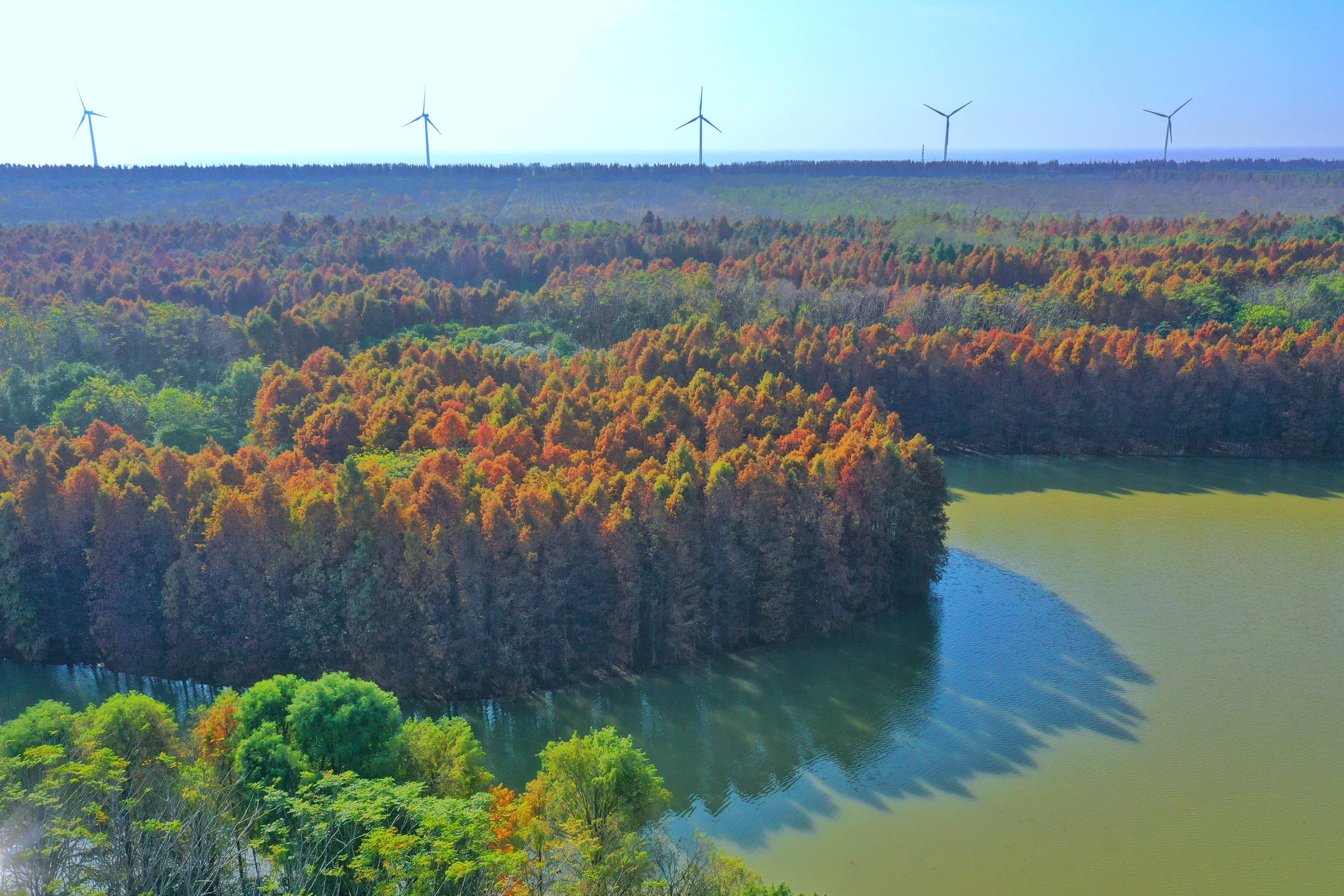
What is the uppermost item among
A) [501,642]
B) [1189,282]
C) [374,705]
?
[1189,282]

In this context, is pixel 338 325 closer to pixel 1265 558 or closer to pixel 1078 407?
pixel 1078 407

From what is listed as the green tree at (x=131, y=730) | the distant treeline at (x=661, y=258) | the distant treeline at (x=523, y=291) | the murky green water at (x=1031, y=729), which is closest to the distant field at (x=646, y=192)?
the distant treeline at (x=661, y=258)

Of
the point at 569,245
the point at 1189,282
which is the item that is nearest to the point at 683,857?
the point at 1189,282

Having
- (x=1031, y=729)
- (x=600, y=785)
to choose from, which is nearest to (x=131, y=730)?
(x=600, y=785)

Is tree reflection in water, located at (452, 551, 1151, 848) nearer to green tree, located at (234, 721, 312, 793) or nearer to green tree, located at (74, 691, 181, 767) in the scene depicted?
green tree, located at (234, 721, 312, 793)

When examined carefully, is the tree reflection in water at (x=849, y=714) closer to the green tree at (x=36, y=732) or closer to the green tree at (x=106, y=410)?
the green tree at (x=36, y=732)

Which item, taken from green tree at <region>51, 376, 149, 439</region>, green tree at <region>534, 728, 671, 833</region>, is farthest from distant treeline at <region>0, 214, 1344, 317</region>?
green tree at <region>534, 728, 671, 833</region>
